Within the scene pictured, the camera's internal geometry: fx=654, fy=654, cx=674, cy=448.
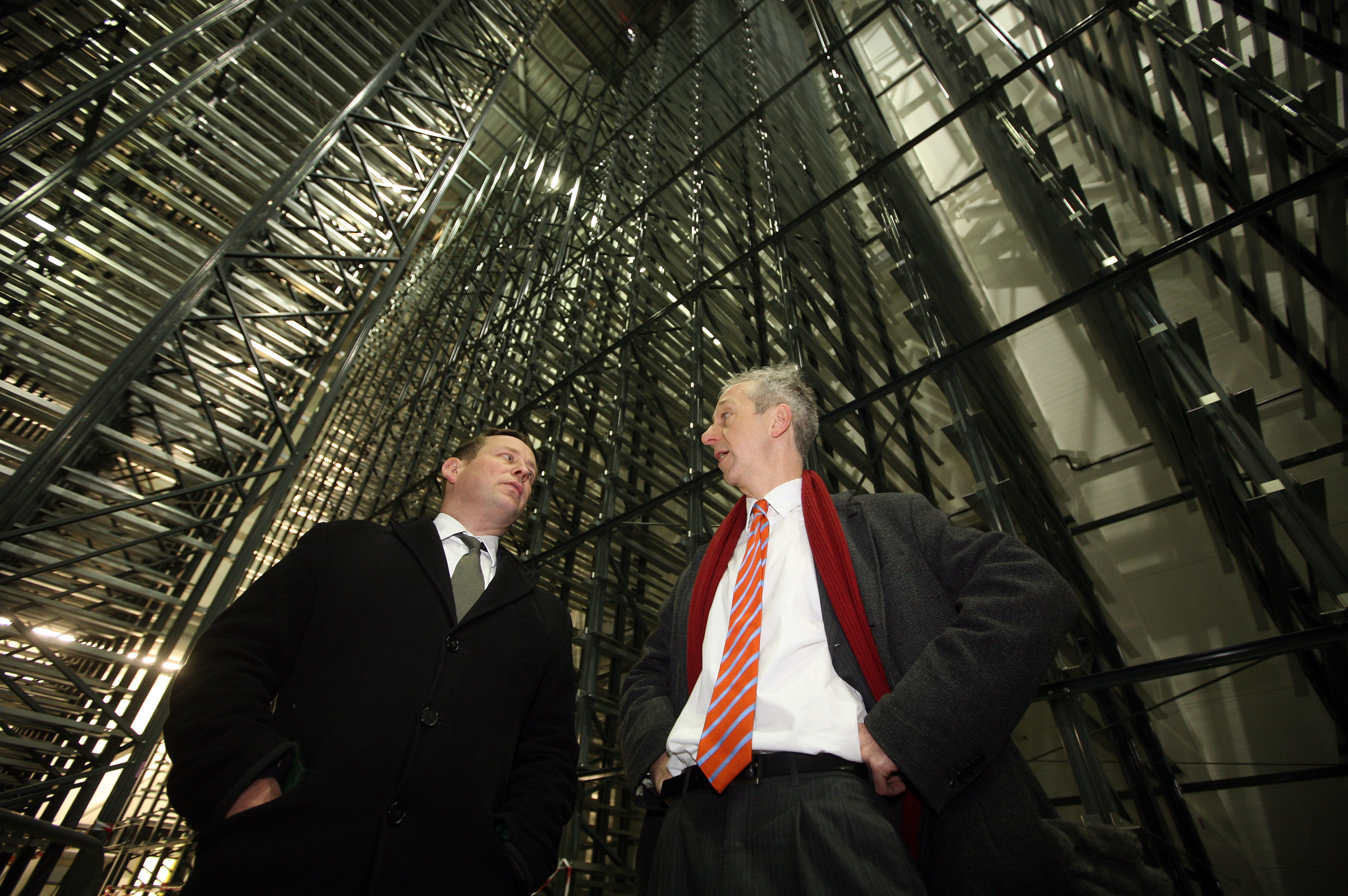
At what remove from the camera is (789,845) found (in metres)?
1.23

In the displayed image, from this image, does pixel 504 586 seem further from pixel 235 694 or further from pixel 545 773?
pixel 235 694

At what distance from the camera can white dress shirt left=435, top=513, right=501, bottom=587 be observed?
2086 millimetres

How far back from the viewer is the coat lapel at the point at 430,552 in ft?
6.05

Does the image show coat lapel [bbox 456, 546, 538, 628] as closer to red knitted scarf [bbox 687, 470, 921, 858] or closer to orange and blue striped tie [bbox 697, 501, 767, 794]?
red knitted scarf [bbox 687, 470, 921, 858]

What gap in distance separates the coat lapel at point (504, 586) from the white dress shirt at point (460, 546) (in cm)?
3

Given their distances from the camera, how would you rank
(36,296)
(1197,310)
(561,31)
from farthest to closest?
(561,31) → (1197,310) → (36,296)

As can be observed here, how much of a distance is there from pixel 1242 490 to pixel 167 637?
23.9 feet

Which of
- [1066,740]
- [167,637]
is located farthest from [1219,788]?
[167,637]

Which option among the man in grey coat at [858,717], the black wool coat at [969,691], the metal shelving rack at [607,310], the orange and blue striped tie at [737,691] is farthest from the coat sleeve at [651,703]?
the metal shelving rack at [607,310]

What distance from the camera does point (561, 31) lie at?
1487 centimetres

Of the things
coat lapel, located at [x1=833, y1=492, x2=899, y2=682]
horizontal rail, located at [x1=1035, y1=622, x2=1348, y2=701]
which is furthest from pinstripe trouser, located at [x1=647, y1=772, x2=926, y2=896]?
horizontal rail, located at [x1=1035, y1=622, x2=1348, y2=701]

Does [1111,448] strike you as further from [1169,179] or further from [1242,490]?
[1242,490]

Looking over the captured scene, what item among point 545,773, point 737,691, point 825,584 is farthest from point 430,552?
point 825,584

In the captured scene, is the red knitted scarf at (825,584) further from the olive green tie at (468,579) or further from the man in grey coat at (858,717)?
the olive green tie at (468,579)
